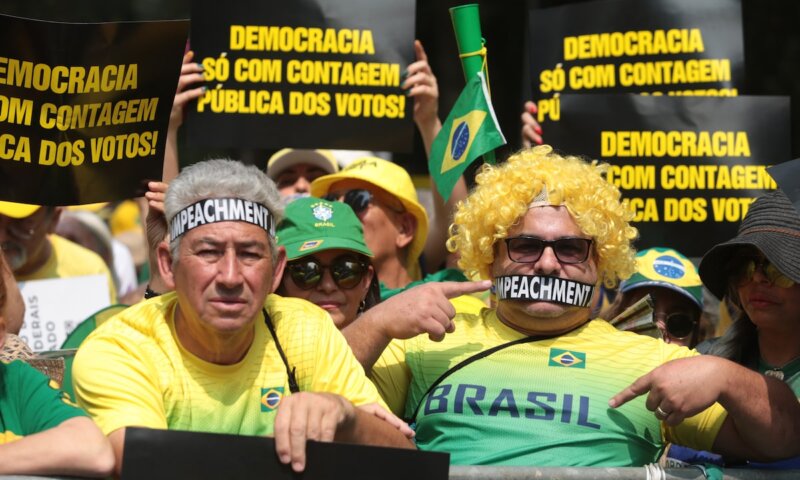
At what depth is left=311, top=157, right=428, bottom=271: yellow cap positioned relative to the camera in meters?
6.29

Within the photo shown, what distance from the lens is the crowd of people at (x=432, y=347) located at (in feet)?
13.0

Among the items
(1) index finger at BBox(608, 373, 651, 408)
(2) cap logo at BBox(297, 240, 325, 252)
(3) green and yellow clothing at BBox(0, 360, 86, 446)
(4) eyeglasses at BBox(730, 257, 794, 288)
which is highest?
(2) cap logo at BBox(297, 240, 325, 252)

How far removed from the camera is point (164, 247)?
14.2ft

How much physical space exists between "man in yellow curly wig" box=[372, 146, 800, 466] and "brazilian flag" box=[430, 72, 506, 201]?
1.28ft

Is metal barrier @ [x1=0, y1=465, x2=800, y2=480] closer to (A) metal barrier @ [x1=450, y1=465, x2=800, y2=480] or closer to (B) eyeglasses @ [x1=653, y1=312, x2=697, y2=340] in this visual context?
(A) metal barrier @ [x1=450, y1=465, x2=800, y2=480]

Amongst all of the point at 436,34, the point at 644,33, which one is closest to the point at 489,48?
the point at 436,34

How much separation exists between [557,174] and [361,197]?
5.09 ft

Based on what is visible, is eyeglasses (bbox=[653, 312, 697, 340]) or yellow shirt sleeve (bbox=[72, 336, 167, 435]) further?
eyeglasses (bbox=[653, 312, 697, 340])

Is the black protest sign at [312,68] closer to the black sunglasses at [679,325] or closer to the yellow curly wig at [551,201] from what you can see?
the yellow curly wig at [551,201]

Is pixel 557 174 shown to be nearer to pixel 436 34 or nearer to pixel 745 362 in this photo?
pixel 745 362

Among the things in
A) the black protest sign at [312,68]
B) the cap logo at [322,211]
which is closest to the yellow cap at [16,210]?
the black protest sign at [312,68]

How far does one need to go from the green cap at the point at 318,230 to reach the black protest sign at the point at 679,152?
1329mm

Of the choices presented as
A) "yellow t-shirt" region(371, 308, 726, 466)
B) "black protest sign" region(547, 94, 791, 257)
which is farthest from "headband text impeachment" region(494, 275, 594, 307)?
"black protest sign" region(547, 94, 791, 257)

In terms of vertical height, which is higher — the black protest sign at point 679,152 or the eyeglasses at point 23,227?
the black protest sign at point 679,152
